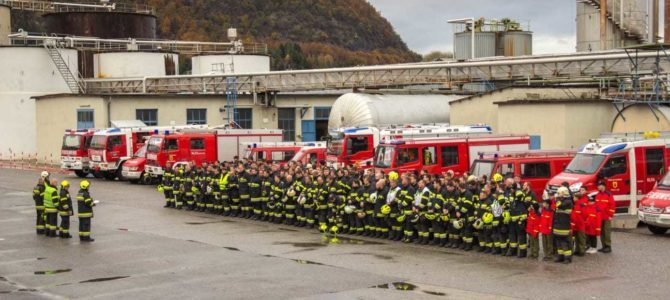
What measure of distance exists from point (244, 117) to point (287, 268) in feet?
114

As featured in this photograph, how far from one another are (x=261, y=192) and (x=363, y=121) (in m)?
13.1

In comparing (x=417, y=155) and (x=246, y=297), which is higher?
(x=417, y=155)

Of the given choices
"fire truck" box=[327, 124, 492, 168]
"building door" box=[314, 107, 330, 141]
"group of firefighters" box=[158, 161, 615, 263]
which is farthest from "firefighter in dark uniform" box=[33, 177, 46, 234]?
"building door" box=[314, 107, 330, 141]

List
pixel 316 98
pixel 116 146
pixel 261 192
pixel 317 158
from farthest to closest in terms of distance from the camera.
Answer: pixel 316 98, pixel 116 146, pixel 317 158, pixel 261 192

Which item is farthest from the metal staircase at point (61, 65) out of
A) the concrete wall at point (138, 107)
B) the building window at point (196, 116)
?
the building window at point (196, 116)

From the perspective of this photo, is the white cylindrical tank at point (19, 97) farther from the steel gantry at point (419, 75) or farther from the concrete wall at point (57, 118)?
the steel gantry at point (419, 75)

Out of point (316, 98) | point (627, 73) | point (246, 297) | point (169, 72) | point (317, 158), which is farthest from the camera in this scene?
point (169, 72)

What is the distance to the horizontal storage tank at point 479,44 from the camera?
5594 cm

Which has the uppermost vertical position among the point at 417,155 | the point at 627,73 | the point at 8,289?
the point at 627,73

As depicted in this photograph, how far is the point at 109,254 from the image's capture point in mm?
18641

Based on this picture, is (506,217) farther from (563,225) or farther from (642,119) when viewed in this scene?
(642,119)

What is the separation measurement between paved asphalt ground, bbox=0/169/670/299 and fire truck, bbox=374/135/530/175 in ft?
19.5

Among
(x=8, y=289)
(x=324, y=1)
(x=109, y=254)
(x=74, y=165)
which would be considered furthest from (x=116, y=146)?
(x=324, y=1)

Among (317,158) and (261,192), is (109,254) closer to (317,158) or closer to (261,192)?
(261,192)
